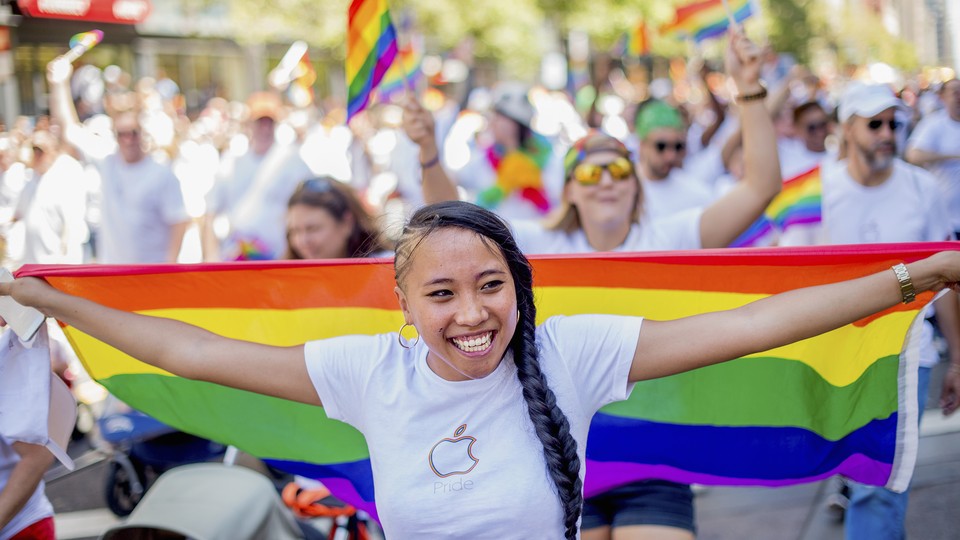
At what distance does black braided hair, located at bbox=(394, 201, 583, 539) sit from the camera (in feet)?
8.25

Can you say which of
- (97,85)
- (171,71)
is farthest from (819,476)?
(171,71)

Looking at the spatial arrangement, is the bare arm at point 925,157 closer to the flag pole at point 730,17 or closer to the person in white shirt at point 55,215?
the flag pole at point 730,17

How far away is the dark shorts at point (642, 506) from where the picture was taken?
3.32 meters

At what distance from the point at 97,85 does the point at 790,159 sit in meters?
15.2

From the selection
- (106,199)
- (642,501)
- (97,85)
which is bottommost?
(642,501)

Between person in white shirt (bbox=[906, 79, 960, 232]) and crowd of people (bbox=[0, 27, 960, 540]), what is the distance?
0.02 m

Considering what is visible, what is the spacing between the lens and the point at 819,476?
3457 millimetres

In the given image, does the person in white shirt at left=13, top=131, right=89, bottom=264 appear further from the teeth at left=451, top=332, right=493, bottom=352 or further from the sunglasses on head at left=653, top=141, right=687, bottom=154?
the teeth at left=451, top=332, right=493, bottom=352

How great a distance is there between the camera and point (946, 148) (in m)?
8.14

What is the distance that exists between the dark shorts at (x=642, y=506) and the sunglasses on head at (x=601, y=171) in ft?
4.59

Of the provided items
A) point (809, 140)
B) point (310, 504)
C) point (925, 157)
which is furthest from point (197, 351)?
point (925, 157)

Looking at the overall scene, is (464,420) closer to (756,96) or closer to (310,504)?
(310,504)

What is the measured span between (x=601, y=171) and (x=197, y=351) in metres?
2.14

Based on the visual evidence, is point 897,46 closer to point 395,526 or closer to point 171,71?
point 171,71
